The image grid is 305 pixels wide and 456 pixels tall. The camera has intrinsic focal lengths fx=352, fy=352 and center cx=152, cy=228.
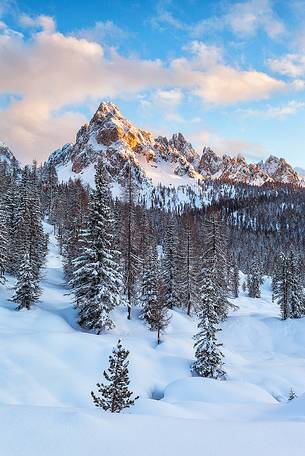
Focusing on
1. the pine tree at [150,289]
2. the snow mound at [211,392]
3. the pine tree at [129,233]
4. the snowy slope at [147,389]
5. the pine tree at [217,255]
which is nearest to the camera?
the snowy slope at [147,389]

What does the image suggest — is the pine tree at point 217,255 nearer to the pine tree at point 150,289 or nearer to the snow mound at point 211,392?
the pine tree at point 150,289

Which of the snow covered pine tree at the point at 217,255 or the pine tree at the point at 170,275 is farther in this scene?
the pine tree at the point at 170,275

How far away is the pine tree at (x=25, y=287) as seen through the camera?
2980 centimetres

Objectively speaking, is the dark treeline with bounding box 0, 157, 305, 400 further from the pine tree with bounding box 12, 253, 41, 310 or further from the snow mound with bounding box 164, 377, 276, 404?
the snow mound with bounding box 164, 377, 276, 404

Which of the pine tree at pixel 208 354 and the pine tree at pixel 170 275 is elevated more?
the pine tree at pixel 170 275

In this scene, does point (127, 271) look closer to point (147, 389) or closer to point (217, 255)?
point (217, 255)

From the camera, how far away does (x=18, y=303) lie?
31422 millimetres

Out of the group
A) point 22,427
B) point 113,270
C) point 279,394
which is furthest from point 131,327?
point 22,427

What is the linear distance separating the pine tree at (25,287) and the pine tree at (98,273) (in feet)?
12.3

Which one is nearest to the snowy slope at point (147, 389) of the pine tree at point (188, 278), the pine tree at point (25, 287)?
the pine tree at point (25, 287)

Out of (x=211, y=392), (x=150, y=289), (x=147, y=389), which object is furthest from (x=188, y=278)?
(x=211, y=392)

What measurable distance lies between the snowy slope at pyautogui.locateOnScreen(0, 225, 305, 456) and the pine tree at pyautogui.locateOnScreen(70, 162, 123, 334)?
1.84 metres

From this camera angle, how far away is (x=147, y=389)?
22.2 meters

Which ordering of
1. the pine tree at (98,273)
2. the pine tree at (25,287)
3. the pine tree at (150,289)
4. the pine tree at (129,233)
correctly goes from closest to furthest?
the pine tree at (98,273) → the pine tree at (25,287) → the pine tree at (150,289) → the pine tree at (129,233)
